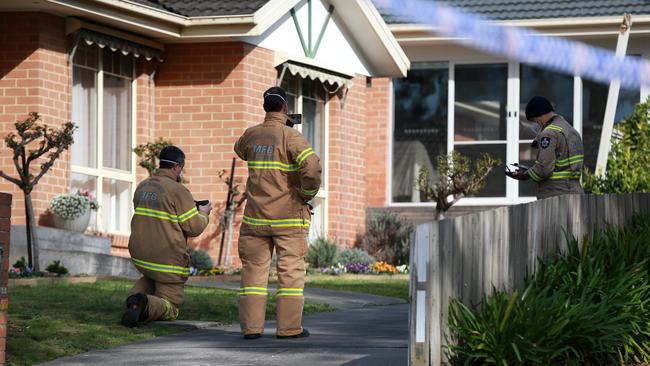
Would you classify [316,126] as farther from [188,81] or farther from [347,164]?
[188,81]

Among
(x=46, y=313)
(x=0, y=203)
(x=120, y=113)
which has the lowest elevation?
(x=46, y=313)

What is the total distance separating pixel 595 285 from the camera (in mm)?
9195

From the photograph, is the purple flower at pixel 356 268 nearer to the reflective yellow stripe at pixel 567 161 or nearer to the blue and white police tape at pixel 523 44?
the blue and white police tape at pixel 523 44

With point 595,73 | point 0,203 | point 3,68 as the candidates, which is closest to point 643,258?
point 0,203

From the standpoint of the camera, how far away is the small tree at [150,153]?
18.1m

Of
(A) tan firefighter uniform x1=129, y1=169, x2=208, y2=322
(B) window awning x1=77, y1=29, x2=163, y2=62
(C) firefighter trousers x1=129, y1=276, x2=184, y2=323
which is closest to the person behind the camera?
(C) firefighter trousers x1=129, y1=276, x2=184, y2=323

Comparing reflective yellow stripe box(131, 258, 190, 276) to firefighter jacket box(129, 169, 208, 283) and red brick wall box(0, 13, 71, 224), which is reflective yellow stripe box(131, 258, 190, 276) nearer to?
firefighter jacket box(129, 169, 208, 283)

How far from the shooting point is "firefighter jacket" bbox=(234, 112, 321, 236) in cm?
1041

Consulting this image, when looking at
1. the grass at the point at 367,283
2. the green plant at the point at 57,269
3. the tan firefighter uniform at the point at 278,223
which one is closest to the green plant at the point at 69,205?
the green plant at the point at 57,269

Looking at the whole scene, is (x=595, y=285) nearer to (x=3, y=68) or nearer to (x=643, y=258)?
(x=643, y=258)

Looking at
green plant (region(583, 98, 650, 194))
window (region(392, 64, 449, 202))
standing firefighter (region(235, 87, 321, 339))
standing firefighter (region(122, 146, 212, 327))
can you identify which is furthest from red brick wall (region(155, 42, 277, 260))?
standing firefighter (region(235, 87, 321, 339))

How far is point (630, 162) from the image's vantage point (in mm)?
16406

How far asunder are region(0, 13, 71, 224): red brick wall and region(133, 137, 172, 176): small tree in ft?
3.25

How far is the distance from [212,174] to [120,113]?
157 centimetres
